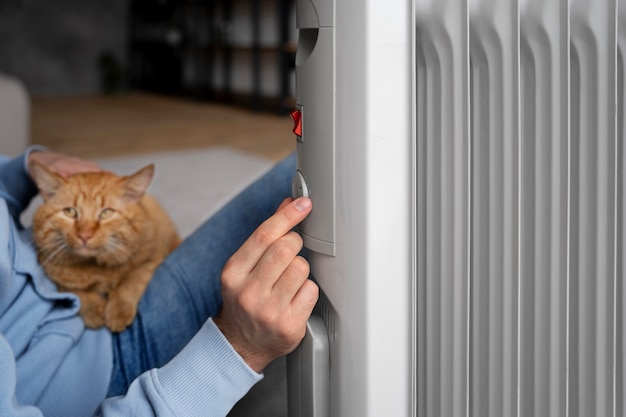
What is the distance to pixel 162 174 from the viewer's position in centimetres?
317

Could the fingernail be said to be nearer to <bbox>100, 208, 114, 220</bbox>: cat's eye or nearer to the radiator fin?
the radiator fin

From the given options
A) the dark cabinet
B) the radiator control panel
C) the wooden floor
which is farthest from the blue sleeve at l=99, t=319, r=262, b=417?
the dark cabinet

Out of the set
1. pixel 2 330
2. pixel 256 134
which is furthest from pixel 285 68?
pixel 2 330

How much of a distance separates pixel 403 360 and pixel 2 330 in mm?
540

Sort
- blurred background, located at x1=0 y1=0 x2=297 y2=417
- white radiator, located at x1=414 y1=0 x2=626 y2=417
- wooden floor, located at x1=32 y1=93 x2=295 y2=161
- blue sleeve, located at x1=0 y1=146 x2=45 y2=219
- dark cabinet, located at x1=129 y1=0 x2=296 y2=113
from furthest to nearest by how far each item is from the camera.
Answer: dark cabinet, located at x1=129 y1=0 x2=296 y2=113
wooden floor, located at x1=32 y1=93 x2=295 y2=161
blurred background, located at x1=0 y1=0 x2=297 y2=417
blue sleeve, located at x1=0 y1=146 x2=45 y2=219
white radiator, located at x1=414 y1=0 x2=626 y2=417

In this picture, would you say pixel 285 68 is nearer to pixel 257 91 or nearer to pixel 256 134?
pixel 257 91

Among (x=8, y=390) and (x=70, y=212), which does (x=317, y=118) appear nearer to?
(x=8, y=390)

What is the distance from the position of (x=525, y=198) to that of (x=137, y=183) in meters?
0.68

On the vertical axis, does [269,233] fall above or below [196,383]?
above

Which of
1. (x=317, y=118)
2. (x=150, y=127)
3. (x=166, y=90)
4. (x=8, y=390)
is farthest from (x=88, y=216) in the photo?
(x=166, y=90)

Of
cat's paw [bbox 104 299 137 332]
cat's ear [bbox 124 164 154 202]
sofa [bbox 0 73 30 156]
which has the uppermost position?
sofa [bbox 0 73 30 156]

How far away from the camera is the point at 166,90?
294 inches

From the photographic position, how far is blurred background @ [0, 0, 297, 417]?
8.98 ft

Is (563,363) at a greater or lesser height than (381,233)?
lesser
